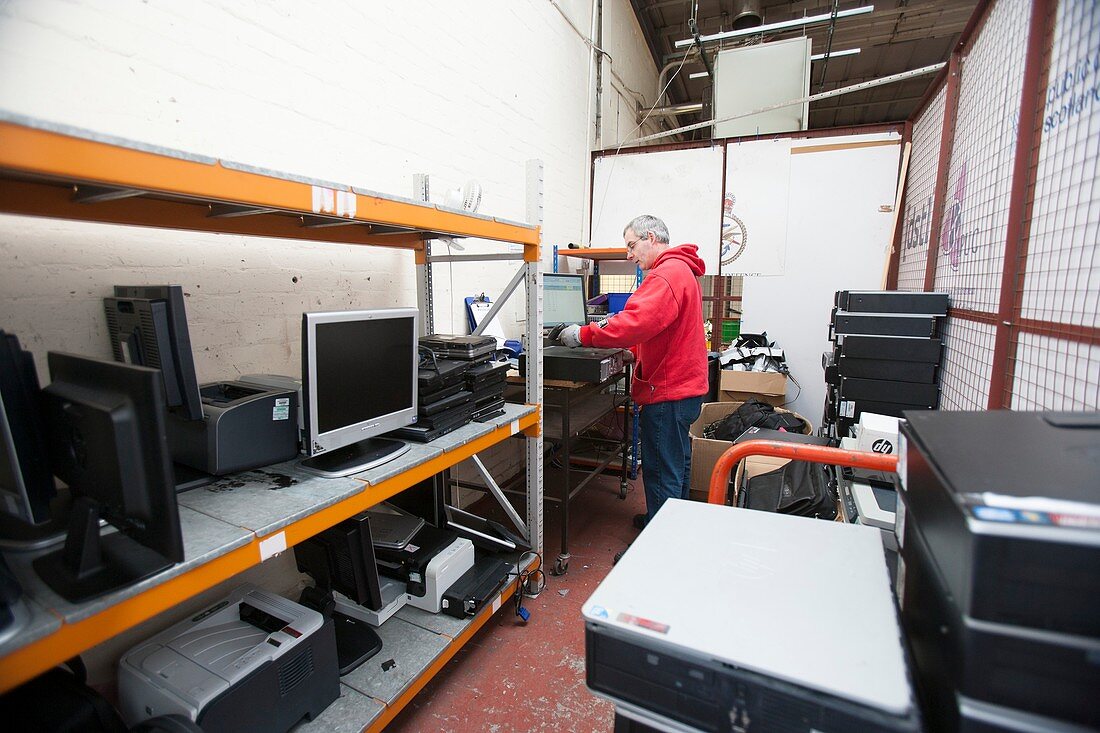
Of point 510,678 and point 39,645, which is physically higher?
point 39,645

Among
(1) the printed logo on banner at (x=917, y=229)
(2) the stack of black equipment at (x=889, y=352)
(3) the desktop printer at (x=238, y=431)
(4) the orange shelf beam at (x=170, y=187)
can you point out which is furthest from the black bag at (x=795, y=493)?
(1) the printed logo on banner at (x=917, y=229)

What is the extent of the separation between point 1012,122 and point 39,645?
2.55 metres

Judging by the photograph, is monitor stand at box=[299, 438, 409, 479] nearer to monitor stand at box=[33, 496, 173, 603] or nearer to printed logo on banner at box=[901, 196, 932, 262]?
monitor stand at box=[33, 496, 173, 603]

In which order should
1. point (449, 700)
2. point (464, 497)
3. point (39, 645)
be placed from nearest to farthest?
point (39, 645) < point (449, 700) < point (464, 497)

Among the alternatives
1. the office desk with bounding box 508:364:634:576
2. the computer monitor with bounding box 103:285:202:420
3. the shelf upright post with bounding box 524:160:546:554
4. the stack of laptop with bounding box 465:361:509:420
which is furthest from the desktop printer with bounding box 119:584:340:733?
the office desk with bounding box 508:364:634:576

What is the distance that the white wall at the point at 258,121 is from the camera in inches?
47.2

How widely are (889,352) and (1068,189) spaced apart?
3.13ft

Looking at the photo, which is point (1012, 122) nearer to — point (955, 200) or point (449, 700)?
point (955, 200)

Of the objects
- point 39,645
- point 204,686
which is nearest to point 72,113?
point 39,645

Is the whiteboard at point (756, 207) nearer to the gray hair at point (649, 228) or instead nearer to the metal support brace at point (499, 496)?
the gray hair at point (649, 228)

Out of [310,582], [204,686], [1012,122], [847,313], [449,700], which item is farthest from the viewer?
[847,313]

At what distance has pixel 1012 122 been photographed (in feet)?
4.95

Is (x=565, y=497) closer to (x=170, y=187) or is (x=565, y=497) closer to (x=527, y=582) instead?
(x=527, y=582)

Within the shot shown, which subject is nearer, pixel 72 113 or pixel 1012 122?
pixel 72 113
